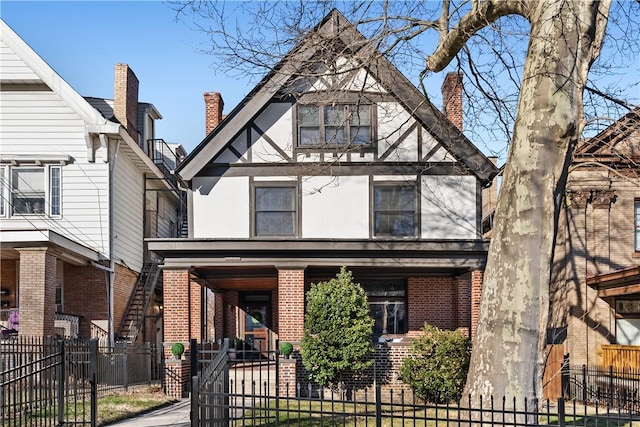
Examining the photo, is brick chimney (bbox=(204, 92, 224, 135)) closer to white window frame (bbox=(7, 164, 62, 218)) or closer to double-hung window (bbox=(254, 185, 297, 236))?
double-hung window (bbox=(254, 185, 297, 236))

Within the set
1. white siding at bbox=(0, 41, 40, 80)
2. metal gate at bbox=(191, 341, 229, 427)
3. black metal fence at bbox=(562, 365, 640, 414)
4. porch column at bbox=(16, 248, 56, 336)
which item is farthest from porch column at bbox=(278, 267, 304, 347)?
metal gate at bbox=(191, 341, 229, 427)

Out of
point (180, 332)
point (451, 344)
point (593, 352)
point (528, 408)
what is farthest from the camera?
point (593, 352)

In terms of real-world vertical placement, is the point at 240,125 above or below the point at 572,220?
above

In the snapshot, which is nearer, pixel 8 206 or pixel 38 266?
pixel 38 266

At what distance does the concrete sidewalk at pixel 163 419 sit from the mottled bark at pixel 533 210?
6572mm

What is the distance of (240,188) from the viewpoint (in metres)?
20.7

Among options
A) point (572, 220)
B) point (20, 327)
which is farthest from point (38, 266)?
point (572, 220)

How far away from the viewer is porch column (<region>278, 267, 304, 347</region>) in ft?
64.5

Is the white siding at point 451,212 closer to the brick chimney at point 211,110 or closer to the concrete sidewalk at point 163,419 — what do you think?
the brick chimney at point 211,110

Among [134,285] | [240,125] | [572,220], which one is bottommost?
[134,285]

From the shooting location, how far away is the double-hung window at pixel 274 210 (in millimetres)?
20688

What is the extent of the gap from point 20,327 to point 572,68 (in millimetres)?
15624

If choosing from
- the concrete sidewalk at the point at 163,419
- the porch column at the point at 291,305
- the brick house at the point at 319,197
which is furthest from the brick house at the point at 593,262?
the concrete sidewalk at the point at 163,419

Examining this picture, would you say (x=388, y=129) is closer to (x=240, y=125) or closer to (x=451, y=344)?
(x=240, y=125)
